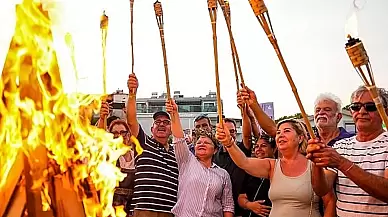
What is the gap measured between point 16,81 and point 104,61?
183 centimetres

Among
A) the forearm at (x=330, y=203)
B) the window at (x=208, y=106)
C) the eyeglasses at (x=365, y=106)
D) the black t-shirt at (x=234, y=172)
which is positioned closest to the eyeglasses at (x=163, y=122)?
the black t-shirt at (x=234, y=172)

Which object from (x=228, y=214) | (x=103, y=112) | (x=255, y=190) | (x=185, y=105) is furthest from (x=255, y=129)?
(x=185, y=105)

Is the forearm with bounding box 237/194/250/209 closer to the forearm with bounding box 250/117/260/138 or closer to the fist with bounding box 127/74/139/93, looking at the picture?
the forearm with bounding box 250/117/260/138

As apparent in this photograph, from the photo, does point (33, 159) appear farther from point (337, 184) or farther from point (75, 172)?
point (337, 184)

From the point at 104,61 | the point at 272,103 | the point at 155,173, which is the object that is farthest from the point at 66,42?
the point at 272,103

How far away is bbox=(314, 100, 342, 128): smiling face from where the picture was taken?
4.66m

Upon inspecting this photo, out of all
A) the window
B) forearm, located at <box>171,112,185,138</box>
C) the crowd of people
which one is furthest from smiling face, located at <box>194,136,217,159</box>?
the window

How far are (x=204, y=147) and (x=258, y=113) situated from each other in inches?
22.9

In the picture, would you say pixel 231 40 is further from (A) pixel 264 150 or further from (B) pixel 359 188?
(B) pixel 359 188

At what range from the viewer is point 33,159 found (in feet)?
8.95

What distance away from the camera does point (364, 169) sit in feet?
11.3

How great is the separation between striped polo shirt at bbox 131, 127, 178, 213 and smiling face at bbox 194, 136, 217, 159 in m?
0.25

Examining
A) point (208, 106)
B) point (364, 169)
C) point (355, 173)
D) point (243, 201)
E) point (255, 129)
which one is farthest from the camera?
point (208, 106)

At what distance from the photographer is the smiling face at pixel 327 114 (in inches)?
184
